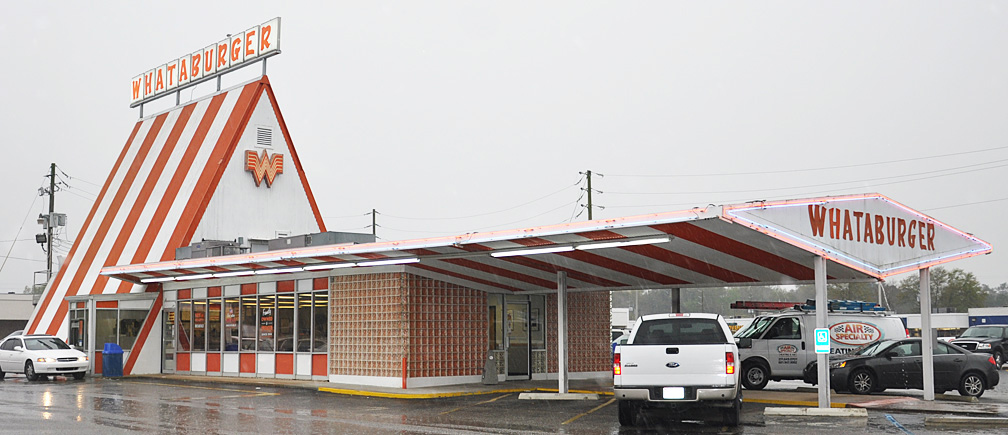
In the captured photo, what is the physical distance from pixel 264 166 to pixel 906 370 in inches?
941

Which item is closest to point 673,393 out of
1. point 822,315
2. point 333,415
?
point 822,315

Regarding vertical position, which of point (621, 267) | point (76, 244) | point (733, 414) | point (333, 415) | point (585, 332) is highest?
point (76, 244)

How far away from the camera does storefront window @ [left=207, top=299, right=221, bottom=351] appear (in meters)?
28.5

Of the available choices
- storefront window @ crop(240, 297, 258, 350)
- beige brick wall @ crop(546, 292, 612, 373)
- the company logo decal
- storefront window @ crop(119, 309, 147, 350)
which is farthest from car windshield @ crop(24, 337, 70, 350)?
the company logo decal

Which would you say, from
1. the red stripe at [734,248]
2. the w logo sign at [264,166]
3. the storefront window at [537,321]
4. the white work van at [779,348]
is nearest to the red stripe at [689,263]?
the red stripe at [734,248]

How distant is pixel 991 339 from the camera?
35344 millimetres

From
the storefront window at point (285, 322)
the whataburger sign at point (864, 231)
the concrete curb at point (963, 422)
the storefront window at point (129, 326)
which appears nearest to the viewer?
the concrete curb at point (963, 422)

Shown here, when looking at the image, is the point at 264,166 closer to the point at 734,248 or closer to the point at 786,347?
the point at 786,347

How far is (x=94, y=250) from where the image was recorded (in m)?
37.2

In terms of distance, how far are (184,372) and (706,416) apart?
63.1 ft

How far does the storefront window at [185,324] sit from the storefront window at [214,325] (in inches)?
41.2

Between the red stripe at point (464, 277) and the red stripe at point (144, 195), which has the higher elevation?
the red stripe at point (144, 195)

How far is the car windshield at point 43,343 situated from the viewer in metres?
28.4

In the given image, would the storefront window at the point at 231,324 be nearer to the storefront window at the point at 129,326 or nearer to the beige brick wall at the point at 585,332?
the storefront window at the point at 129,326
